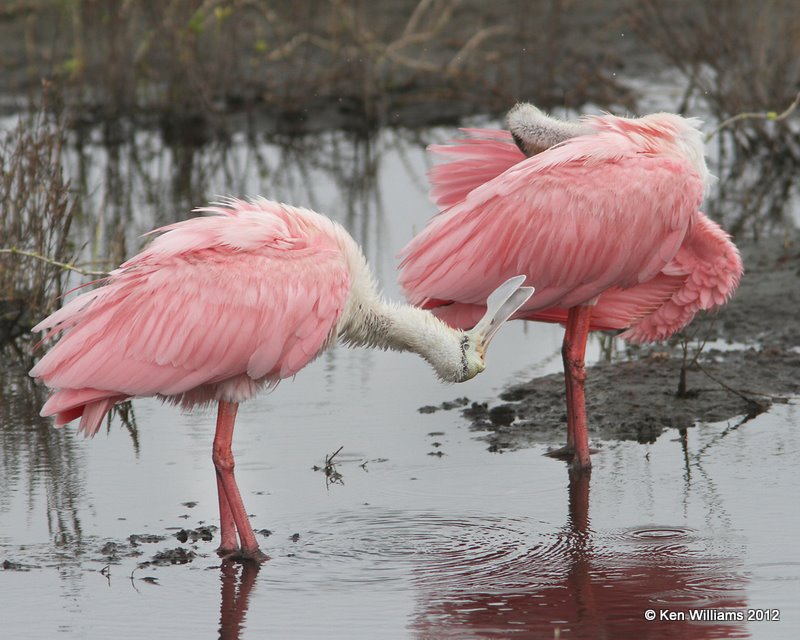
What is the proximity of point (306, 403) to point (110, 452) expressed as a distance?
1346mm

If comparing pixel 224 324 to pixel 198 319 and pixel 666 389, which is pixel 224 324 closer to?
pixel 198 319

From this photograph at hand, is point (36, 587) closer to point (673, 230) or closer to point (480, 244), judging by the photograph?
point (480, 244)

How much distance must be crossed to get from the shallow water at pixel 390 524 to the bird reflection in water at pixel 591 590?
1 centimetres

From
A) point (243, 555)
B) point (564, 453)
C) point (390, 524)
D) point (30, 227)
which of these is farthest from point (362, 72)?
point (243, 555)

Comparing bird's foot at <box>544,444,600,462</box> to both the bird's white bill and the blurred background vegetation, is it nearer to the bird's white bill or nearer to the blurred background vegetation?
the bird's white bill

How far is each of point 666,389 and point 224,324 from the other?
321 cm

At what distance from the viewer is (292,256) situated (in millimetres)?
6539

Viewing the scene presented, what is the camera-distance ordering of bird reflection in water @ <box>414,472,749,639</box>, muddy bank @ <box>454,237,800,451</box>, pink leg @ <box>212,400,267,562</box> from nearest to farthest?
bird reflection in water @ <box>414,472,749,639</box>, pink leg @ <box>212,400,267,562</box>, muddy bank @ <box>454,237,800,451</box>

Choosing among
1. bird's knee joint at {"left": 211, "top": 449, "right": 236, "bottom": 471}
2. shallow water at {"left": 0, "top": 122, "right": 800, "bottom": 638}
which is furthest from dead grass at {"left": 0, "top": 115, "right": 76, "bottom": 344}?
bird's knee joint at {"left": 211, "top": 449, "right": 236, "bottom": 471}

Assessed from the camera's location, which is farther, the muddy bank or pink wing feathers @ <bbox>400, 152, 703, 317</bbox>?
the muddy bank

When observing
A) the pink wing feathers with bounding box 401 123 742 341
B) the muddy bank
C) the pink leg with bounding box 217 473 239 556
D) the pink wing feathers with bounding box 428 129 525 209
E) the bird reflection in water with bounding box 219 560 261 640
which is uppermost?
the pink wing feathers with bounding box 428 129 525 209

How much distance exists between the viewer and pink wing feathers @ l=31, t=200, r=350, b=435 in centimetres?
640

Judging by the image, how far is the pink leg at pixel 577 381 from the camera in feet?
25.2

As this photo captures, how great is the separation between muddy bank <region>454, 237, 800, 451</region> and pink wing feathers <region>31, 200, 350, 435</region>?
1.88 m
